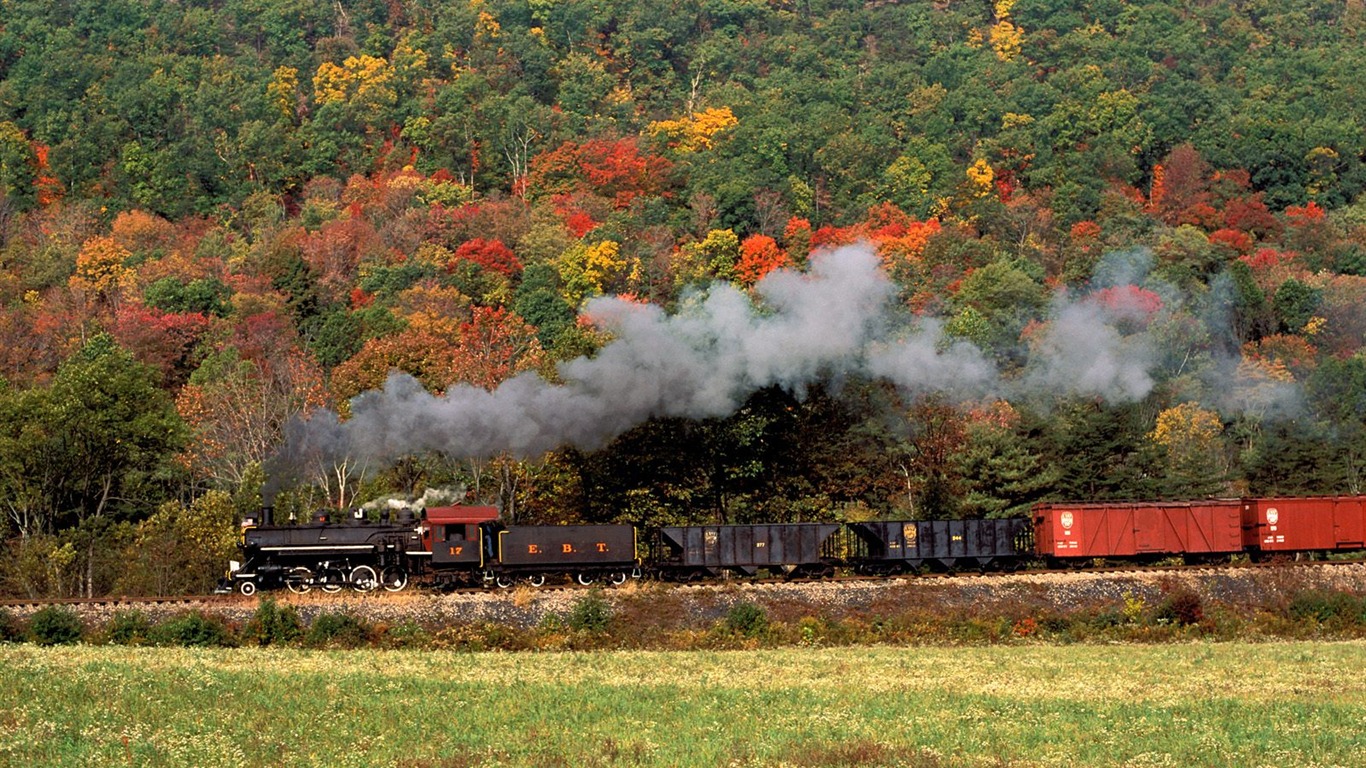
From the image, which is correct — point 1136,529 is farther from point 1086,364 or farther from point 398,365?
point 398,365

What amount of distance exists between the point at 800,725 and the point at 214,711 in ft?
40.0

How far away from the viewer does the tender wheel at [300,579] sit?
61062 mm

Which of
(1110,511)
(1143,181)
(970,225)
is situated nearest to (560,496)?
(1110,511)

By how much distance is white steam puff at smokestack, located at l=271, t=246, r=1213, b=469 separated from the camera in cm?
6525

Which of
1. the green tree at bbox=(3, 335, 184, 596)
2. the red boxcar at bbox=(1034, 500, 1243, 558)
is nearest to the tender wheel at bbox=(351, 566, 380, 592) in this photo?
the green tree at bbox=(3, 335, 184, 596)

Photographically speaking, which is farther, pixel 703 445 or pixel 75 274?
pixel 75 274

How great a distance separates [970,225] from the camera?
143 m

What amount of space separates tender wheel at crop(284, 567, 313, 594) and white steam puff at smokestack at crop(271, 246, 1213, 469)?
6759 millimetres

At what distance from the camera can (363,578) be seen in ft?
200

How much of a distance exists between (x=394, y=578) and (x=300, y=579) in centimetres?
340

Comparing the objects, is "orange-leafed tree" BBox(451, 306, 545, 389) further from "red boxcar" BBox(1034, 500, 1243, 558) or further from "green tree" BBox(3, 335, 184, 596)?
"red boxcar" BBox(1034, 500, 1243, 558)

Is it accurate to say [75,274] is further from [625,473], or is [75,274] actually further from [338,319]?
[625,473]

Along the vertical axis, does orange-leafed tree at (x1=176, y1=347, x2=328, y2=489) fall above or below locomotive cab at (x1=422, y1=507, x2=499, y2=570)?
above

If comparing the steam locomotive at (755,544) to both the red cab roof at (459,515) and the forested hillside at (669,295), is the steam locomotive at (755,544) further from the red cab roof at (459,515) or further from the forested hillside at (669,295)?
the forested hillside at (669,295)
